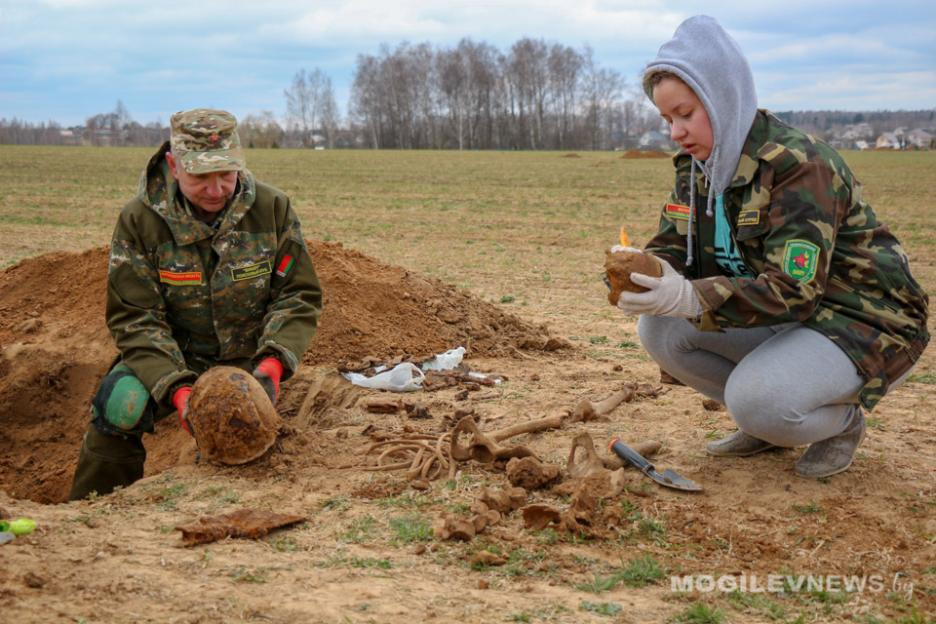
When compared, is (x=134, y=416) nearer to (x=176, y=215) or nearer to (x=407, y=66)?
(x=176, y=215)

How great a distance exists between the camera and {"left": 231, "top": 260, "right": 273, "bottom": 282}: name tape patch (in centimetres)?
448

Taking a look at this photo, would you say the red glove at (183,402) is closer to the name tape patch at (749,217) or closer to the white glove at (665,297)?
the white glove at (665,297)

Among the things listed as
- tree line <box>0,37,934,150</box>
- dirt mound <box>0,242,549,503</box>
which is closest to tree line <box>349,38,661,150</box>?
tree line <box>0,37,934,150</box>

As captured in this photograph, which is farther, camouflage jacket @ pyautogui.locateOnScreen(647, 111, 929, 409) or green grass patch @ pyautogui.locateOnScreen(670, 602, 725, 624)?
camouflage jacket @ pyautogui.locateOnScreen(647, 111, 929, 409)

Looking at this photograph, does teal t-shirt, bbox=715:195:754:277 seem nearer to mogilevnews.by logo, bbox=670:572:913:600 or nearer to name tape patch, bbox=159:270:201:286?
mogilevnews.by logo, bbox=670:572:913:600

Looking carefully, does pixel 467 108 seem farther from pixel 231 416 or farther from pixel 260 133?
pixel 231 416

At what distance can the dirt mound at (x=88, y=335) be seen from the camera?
5.73 metres

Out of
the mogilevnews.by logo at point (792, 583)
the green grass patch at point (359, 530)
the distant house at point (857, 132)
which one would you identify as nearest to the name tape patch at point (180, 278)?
the green grass patch at point (359, 530)

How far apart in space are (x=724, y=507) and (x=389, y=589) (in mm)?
1431

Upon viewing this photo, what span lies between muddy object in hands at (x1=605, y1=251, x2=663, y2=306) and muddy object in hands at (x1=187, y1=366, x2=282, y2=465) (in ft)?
5.19

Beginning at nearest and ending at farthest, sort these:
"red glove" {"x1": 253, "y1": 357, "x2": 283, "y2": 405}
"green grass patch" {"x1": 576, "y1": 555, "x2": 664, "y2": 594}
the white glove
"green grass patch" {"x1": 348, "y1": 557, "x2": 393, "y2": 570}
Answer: "green grass patch" {"x1": 576, "y1": 555, "x2": 664, "y2": 594} → "green grass patch" {"x1": 348, "y1": 557, "x2": 393, "y2": 570} → the white glove → "red glove" {"x1": 253, "y1": 357, "x2": 283, "y2": 405}

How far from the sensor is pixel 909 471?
400 centimetres

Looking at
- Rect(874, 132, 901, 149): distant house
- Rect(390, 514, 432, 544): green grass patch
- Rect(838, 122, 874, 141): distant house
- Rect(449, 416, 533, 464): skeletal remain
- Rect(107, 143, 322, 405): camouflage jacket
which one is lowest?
Rect(390, 514, 432, 544): green grass patch

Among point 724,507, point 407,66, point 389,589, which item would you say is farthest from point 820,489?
point 407,66
